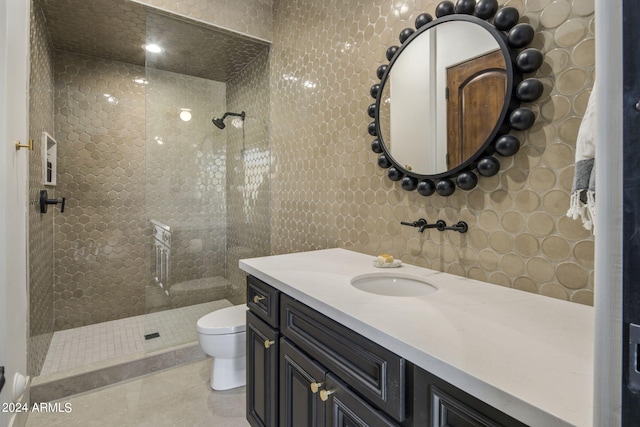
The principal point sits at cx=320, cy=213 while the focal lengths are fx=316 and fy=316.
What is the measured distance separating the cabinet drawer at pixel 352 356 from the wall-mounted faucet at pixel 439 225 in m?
0.66

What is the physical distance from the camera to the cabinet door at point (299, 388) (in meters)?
1.06

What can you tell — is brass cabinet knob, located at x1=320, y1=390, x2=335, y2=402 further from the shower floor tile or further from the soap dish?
the shower floor tile

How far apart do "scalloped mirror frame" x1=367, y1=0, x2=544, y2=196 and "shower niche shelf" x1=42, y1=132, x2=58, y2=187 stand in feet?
8.41

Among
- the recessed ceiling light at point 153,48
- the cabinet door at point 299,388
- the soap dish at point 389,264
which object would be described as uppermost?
the recessed ceiling light at point 153,48

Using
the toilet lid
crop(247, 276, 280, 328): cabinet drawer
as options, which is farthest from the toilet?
crop(247, 276, 280, 328): cabinet drawer

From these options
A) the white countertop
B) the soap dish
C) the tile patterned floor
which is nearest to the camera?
the white countertop

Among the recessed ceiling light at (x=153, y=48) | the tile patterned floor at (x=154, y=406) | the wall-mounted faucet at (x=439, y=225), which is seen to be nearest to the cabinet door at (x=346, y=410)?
the wall-mounted faucet at (x=439, y=225)

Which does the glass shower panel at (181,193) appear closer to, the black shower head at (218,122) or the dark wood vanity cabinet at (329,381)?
the black shower head at (218,122)

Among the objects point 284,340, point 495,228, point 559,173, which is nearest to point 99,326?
point 284,340

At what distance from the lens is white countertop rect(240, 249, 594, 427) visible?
21.5 inches

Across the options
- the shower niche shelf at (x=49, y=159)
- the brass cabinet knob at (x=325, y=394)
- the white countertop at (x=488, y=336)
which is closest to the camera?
the white countertop at (x=488, y=336)

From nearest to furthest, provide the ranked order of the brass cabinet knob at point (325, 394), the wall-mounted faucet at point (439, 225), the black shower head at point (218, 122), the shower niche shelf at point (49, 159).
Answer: the brass cabinet knob at point (325, 394), the wall-mounted faucet at point (439, 225), the shower niche shelf at point (49, 159), the black shower head at point (218, 122)

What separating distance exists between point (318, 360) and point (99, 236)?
2.89 meters

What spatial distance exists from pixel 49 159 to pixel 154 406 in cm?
204
